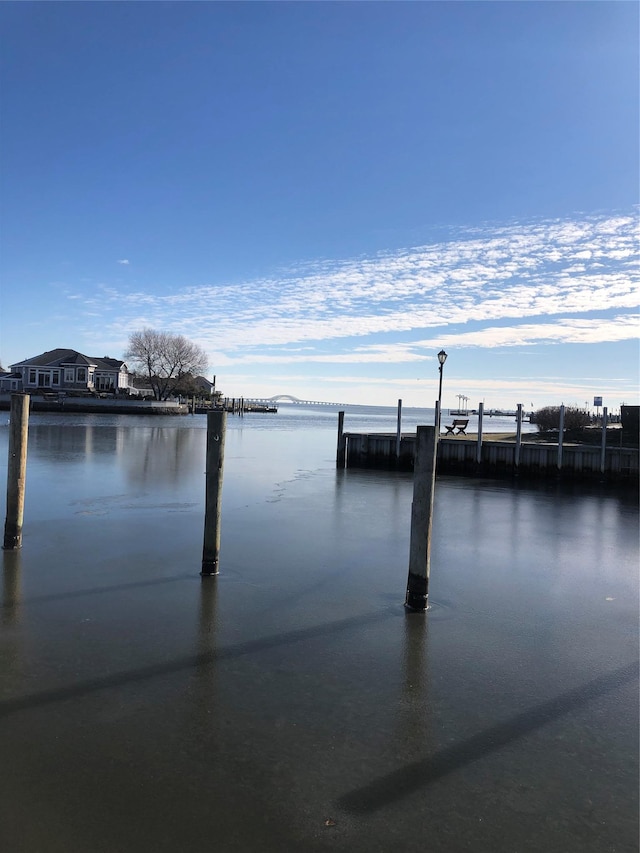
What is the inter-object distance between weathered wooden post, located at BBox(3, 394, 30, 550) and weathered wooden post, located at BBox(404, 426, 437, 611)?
647cm

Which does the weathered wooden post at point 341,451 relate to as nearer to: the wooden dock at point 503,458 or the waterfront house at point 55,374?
the wooden dock at point 503,458

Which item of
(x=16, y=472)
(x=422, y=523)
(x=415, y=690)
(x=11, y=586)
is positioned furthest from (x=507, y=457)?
(x=415, y=690)

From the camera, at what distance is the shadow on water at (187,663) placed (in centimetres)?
532

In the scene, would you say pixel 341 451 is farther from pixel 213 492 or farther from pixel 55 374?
pixel 55 374

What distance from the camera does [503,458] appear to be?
2533 centimetres

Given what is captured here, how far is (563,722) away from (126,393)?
104215 mm

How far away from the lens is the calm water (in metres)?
4.00

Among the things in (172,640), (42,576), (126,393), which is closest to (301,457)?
(42,576)

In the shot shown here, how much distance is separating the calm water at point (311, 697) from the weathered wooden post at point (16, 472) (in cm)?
49

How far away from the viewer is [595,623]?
8.01 metres

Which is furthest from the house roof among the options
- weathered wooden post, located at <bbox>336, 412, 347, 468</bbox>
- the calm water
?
the calm water

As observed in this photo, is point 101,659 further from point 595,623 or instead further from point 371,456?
point 371,456

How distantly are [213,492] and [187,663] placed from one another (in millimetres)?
3419

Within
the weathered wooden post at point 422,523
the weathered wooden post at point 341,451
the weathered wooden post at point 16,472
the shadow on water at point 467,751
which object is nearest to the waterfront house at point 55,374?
the weathered wooden post at point 341,451
